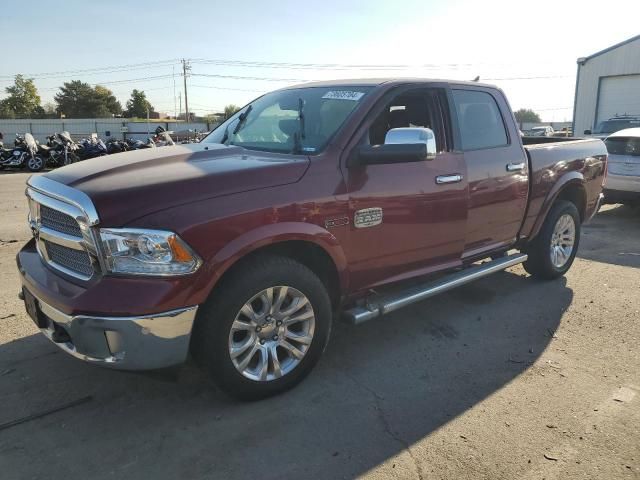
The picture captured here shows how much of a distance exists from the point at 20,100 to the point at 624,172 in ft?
319

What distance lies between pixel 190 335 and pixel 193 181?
0.84 m

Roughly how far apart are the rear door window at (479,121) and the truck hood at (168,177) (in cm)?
174

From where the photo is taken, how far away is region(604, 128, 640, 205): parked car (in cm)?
878

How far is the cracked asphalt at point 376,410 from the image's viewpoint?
8.59 ft

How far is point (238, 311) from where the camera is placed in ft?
9.40

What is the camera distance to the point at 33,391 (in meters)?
3.24

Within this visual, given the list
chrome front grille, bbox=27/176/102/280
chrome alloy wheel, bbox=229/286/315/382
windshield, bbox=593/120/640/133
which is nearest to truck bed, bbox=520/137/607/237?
chrome alloy wheel, bbox=229/286/315/382

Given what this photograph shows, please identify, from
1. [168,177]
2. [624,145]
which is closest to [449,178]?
[168,177]

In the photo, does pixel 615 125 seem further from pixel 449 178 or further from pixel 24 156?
pixel 24 156

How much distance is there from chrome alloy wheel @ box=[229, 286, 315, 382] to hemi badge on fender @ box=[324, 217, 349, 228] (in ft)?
1.53

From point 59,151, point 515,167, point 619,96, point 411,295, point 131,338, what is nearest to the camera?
point 131,338

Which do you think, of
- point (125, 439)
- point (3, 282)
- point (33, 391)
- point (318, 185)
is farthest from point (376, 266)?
point (3, 282)

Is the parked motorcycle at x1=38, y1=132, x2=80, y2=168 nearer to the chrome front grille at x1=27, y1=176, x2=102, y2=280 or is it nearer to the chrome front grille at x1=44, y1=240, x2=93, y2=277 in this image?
the chrome front grille at x1=27, y1=176, x2=102, y2=280

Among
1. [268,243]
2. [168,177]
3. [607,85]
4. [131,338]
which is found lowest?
[131,338]
